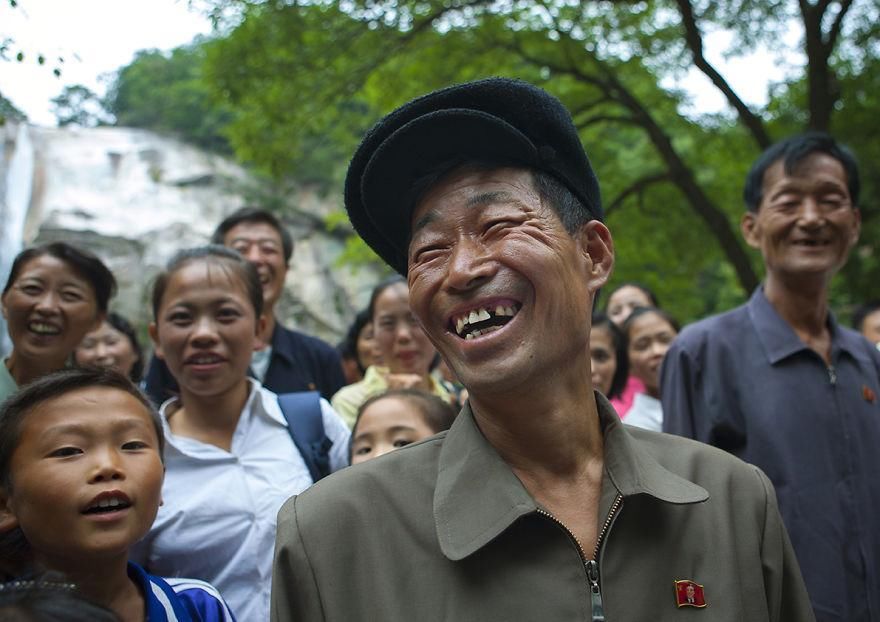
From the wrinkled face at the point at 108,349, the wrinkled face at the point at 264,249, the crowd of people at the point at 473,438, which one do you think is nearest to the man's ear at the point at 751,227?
the crowd of people at the point at 473,438

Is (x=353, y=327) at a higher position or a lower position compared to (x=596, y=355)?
higher

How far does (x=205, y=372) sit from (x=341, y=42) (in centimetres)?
807

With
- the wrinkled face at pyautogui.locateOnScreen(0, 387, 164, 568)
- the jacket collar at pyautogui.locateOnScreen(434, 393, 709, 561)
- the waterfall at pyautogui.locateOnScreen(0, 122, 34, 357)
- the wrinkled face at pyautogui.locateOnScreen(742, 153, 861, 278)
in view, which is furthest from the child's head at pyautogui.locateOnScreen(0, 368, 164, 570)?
the waterfall at pyautogui.locateOnScreen(0, 122, 34, 357)

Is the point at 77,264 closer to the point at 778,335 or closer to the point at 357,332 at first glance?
the point at 357,332

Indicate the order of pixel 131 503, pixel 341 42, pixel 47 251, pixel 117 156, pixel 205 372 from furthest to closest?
pixel 117 156 < pixel 341 42 < pixel 47 251 < pixel 205 372 < pixel 131 503

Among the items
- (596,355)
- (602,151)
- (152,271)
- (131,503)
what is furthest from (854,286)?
(152,271)

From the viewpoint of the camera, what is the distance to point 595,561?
156 cm

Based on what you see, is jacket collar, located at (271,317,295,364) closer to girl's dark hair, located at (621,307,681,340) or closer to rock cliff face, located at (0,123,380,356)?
girl's dark hair, located at (621,307,681,340)

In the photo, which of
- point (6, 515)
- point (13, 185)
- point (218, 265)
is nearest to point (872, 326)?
point (218, 265)

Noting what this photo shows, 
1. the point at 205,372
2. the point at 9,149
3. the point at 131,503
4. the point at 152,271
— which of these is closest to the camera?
the point at 131,503

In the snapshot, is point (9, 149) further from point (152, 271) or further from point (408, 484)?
point (408, 484)

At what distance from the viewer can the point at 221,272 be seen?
3.12m

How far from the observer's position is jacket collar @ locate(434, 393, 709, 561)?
60.9 inches

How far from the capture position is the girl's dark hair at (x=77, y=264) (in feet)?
11.3
